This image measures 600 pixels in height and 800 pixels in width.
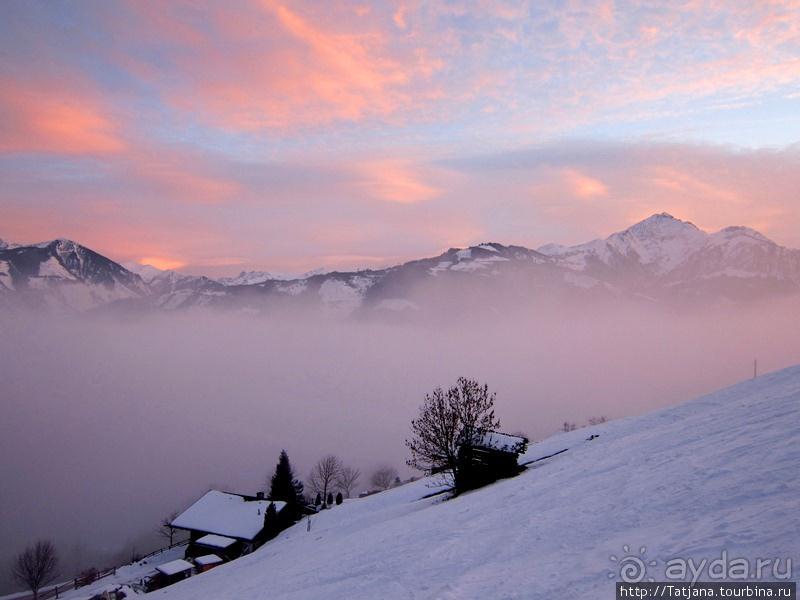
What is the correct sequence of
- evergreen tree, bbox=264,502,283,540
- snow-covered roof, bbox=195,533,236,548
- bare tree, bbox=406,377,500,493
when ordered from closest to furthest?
bare tree, bbox=406,377,500,493 → snow-covered roof, bbox=195,533,236,548 → evergreen tree, bbox=264,502,283,540

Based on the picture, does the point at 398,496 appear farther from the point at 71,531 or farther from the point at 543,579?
the point at 71,531

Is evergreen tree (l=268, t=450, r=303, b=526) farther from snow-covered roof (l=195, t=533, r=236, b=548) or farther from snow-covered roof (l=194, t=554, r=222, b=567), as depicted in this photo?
snow-covered roof (l=194, t=554, r=222, b=567)

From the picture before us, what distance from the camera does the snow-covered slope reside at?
9703mm

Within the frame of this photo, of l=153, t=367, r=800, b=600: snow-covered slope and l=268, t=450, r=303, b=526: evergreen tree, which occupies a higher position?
l=153, t=367, r=800, b=600: snow-covered slope

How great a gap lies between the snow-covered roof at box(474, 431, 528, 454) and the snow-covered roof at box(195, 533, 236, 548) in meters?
31.0

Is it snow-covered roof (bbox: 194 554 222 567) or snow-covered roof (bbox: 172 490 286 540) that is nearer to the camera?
snow-covered roof (bbox: 194 554 222 567)

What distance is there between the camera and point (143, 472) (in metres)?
197

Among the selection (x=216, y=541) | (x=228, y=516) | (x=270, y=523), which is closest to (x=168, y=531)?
(x=228, y=516)

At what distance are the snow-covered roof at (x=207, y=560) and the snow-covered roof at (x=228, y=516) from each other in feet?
10.8

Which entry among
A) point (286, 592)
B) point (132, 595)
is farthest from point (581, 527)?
point (132, 595)

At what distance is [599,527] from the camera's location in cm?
1226

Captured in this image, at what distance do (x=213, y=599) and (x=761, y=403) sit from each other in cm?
2419

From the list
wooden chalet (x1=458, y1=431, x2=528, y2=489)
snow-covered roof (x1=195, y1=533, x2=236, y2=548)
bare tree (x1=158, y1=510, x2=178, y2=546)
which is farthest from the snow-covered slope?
bare tree (x1=158, y1=510, x2=178, y2=546)

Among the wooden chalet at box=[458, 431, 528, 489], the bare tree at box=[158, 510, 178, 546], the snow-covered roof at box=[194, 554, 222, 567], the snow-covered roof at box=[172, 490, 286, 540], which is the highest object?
the wooden chalet at box=[458, 431, 528, 489]
